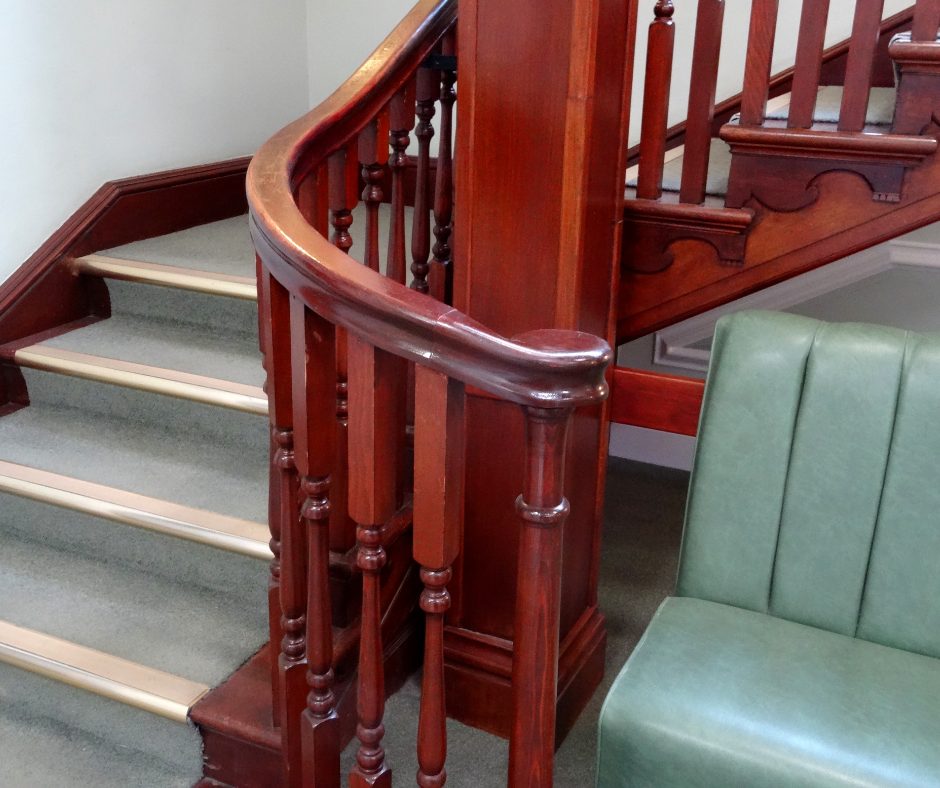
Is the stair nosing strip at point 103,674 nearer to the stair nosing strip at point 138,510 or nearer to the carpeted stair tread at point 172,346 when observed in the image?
the stair nosing strip at point 138,510

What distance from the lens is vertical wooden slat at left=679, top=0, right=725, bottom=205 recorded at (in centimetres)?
179

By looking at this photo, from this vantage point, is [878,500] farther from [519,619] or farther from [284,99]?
[284,99]

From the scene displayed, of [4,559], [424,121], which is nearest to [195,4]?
[424,121]

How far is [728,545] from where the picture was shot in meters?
1.64

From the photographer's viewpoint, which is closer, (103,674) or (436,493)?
(436,493)

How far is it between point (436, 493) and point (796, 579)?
86cm

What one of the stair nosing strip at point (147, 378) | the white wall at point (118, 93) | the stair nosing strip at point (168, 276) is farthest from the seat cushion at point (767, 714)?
the white wall at point (118, 93)

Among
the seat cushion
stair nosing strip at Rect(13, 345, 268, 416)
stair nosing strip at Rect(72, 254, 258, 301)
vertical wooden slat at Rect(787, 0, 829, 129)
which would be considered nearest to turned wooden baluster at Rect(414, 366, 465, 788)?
the seat cushion

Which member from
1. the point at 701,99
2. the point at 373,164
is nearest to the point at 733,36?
Answer: the point at 701,99

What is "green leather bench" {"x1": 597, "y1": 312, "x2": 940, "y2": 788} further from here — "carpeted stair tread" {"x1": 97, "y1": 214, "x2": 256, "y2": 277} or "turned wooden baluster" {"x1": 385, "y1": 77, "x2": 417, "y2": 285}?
"carpeted stair tread" {"x1": 97, "y1": 214, "x2": 256, "y2": 277}

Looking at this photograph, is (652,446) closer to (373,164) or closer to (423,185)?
(423,185)

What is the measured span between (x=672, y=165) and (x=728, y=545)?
46.7 inches

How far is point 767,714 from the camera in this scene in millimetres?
1315

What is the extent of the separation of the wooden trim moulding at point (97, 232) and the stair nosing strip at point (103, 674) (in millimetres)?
1077
